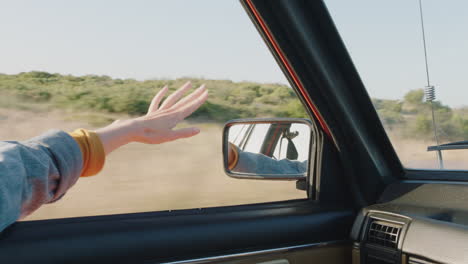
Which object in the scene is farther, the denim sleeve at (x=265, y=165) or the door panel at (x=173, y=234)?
the denim sleeve at (x=265, y=165)

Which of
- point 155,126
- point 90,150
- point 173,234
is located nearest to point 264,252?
point 173,234

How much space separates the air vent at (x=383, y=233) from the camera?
6.80ft

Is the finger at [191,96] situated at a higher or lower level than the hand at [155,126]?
higher

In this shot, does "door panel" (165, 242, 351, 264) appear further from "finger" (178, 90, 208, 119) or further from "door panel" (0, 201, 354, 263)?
"finger" (178, 90, 208, 119)

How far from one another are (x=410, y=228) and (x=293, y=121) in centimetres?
83

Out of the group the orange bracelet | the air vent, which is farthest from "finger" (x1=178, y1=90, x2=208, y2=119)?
the air vent

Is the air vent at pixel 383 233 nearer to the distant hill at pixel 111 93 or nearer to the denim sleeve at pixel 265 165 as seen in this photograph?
the denim sleeve at pixel 265 165

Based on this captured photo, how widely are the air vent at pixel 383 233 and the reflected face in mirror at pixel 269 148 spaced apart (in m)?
0.50

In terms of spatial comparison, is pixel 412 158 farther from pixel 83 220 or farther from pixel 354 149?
pixel 83 220

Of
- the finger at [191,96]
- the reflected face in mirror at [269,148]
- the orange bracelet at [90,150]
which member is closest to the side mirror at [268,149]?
the reflected face in mirror at [269,148]

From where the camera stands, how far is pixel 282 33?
6.73ft

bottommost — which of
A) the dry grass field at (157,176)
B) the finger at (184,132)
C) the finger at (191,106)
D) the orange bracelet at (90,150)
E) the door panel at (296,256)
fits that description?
the door panel at (296,256)

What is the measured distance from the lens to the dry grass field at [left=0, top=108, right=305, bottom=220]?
2394 mm

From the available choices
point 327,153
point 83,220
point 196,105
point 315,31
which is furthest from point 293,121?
point 83,220
